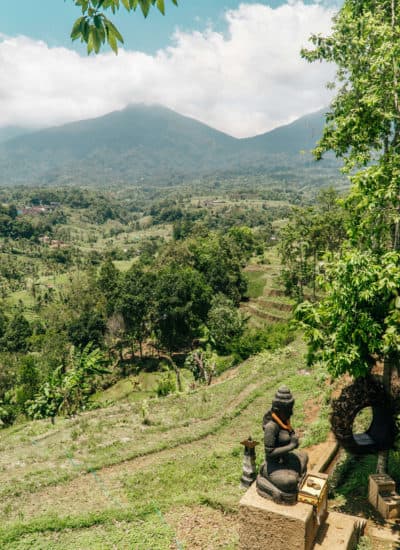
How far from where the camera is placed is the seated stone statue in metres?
6.02

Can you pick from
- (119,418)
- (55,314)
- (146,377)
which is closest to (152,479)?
(119,418)

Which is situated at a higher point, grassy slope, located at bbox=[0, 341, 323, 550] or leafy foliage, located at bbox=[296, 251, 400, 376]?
leafy foliage, located at bbox=[296, 251, 400, 376]

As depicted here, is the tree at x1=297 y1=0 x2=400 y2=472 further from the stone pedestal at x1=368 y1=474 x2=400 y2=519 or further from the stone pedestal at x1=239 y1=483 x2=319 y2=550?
the stone pedestal at x1=239 y1=483 x2=319 y2=550

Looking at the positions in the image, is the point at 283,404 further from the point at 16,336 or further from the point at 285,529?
→ the point at 16,336

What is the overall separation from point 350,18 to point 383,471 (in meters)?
9.14

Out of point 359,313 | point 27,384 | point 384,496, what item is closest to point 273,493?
point 384,496

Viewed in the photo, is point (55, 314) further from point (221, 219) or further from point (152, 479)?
point (221, 219)

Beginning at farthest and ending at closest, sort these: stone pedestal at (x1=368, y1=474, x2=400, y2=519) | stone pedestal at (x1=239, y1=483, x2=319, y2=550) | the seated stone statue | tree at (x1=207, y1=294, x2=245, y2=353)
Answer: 1. tree at (x1=207, y1=294, x2=245, y2=353)
2. stone pedestal at (x1=368, y1=474, x2=400, y2=519)
3. the seated stone statue
4. stone pedestal at (x1=239, y1=483, x2=319, y2=550)

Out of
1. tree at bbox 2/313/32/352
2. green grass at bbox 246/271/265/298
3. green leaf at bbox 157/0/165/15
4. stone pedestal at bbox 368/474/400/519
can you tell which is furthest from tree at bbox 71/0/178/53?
tree at bbox 2/313/32/352

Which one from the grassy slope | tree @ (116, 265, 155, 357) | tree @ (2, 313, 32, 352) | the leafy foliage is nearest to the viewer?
the leafy foliage

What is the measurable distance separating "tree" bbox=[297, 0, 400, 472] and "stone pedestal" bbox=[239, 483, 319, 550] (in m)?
2.26

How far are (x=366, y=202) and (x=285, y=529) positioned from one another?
520 cm

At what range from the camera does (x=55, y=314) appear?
52094 mm

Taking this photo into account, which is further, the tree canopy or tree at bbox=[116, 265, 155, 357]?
tree at bbox=[116, 265, 155, 357]
